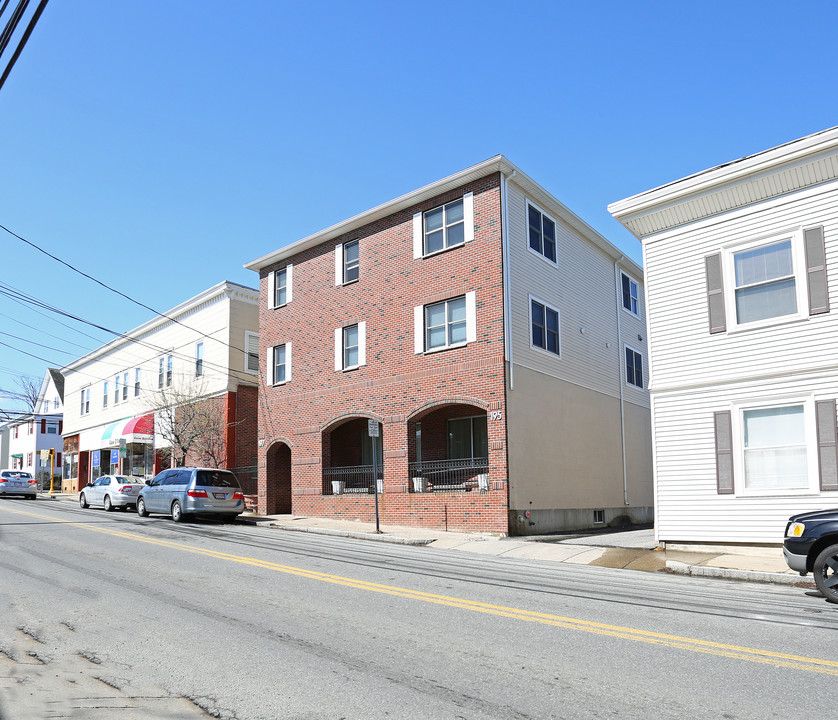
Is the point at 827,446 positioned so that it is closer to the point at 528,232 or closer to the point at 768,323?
the point at 768,323

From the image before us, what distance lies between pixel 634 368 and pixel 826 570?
65.9ft

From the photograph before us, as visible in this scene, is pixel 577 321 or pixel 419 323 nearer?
pixel 419 323

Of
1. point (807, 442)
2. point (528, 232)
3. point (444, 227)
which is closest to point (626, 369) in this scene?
point (528, 232)

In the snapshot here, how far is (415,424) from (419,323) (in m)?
3.07

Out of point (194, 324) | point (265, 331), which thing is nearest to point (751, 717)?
point (265, 331)

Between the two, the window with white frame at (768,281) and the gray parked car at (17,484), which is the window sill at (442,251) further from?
the gray parked car at (17,484)

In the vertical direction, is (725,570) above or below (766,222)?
below

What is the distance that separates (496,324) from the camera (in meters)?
20.5

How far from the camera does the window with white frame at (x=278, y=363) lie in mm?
27953

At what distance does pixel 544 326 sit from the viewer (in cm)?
2267

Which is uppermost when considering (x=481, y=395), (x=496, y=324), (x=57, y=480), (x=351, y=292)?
(x=351, y=292)

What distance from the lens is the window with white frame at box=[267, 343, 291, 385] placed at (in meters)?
28.0

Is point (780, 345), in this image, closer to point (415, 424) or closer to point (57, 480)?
point (415, 424)

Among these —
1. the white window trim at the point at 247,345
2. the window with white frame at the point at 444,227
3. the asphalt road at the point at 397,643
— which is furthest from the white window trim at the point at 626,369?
the asphalt road at the point at 397,643
